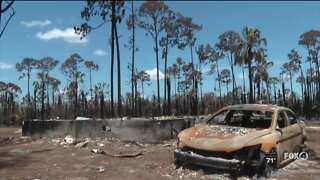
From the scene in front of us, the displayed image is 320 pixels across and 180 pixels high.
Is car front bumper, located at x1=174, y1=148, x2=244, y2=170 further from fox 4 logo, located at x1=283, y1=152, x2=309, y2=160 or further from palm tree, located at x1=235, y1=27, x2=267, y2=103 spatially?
palm tree, located at x1=235, y1=27, x2=267, y2=103

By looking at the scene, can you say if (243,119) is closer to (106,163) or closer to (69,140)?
(106,163)

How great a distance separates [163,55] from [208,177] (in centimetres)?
3581

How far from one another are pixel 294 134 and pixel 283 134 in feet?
3.09

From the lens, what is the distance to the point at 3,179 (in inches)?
351

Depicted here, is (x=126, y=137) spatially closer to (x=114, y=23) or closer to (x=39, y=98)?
(x=114, y=23)

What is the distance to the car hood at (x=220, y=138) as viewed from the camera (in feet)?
27.5

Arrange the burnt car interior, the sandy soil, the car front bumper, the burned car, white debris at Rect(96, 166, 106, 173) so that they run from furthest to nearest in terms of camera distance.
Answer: the burnt car interior < white debris at Rect(96, 166, 106, 173) < the sandy soil < the burned car < the car front bumper

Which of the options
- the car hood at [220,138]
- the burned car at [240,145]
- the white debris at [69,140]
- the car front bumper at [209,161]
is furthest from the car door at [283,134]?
the white debris at [69,140]

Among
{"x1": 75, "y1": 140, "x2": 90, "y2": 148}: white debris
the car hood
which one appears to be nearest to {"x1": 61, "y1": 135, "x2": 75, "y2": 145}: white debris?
{"x1": 75, "y1": 140, "x2": 90, "y2": 148}: white debris

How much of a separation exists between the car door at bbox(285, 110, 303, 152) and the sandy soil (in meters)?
0.38

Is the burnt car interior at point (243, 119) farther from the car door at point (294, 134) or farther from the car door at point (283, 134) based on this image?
the car door at point (294, 134)

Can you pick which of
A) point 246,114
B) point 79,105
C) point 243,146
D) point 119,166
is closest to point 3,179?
point 119,166

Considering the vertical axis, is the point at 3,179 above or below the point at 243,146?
below

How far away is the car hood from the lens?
27.5 ft
